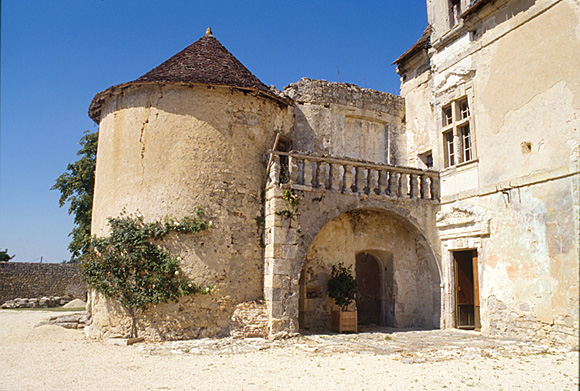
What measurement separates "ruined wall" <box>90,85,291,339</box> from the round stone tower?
0.8 inches

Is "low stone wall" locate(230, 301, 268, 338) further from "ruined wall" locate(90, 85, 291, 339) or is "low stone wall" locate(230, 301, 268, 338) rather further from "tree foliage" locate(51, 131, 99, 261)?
"tree foliage" locate(51, 131, 99, 261)

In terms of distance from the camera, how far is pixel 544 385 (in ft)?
19.2

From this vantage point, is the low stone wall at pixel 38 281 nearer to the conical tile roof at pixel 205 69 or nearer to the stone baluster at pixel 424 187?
the conical tile roof at pixel 205 69

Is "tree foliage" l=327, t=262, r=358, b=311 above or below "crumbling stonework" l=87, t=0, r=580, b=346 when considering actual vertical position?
below

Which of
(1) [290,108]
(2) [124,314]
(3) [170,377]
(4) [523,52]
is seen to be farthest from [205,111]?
(4) [523,52]

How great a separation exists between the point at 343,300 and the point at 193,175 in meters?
4.40

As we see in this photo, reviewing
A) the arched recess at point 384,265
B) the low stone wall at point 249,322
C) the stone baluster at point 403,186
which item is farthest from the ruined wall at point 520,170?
the low stone wall at point 249,322

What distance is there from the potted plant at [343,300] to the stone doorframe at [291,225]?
1.10m

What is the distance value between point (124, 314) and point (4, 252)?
3004 centimetres

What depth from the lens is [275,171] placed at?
10.1 metres

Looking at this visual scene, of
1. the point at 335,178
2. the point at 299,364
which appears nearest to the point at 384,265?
the point at 335,178

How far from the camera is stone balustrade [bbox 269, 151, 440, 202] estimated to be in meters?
10.3

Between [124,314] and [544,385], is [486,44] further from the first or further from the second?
[124,314]

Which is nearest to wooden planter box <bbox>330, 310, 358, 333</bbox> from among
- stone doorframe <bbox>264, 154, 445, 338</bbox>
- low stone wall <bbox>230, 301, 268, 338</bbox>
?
stone doorframe <bbox>264, 154, 445, 338</bbox>
